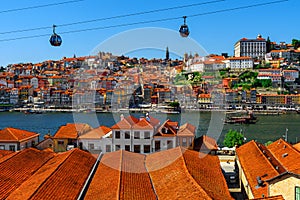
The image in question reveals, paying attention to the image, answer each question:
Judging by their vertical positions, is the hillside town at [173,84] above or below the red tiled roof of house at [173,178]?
above

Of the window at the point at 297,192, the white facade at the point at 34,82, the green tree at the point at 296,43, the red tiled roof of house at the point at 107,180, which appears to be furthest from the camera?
the green tree at the point at 296,43

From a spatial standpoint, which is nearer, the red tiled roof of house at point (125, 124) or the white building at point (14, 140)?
the red tiled roof of house at point (125, 124)

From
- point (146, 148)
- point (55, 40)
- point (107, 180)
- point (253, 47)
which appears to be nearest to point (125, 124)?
point (146, 148)

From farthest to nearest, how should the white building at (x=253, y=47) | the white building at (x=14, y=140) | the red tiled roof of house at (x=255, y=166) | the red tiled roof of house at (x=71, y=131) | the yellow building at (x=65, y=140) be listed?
the white building at (x=253, y=47) < the red tiled roof of house at (x=71, y=131) < the yellow building at (x=65, y=140) < the white building at (x=14, y=140) < the red tiled roof of house at (x=255, y=166)

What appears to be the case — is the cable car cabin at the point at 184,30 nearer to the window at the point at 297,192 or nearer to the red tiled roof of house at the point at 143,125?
the window at the point at 297,192

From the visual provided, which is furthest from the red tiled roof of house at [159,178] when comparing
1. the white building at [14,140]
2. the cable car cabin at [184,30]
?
the white building at [14,140]

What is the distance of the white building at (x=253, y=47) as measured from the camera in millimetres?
54469

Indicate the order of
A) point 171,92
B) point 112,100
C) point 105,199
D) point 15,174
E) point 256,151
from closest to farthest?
point 105,199 < point 15,174 < point 256,151 < point 112,100 < point 171,92

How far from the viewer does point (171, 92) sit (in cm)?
4066

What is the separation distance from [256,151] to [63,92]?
38.5m

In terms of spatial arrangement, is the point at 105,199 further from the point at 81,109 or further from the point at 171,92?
the point at 171,92

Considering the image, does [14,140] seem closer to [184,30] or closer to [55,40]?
[55,40]

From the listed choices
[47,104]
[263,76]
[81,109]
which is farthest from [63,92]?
[263,76]

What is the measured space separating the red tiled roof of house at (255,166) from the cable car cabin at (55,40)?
334 centimetres
